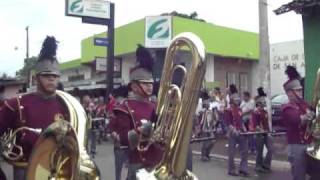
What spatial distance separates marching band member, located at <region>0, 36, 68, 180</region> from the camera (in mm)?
4797

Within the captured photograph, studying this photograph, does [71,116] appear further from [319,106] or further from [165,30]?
[165,30]

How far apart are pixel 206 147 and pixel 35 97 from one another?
28.8 ft

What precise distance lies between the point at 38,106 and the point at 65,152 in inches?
63.7

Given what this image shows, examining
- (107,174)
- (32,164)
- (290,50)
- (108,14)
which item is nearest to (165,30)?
(108,14)

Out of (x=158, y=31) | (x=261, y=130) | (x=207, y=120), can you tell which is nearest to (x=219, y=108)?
(x=207, y=120)

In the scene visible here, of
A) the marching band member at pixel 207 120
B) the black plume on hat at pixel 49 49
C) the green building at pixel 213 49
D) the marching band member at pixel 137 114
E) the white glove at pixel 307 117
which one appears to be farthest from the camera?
the green building at pixel 213 49

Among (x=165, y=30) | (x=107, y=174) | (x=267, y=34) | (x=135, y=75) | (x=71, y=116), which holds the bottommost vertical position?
(x=107, y=174)

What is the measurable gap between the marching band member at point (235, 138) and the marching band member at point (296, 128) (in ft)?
12.6

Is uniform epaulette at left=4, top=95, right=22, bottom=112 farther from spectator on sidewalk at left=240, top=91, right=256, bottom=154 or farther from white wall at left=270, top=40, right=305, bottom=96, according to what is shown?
white wall at left=270, top=40, right=305, bottom=96

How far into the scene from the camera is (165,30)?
24.9 meters

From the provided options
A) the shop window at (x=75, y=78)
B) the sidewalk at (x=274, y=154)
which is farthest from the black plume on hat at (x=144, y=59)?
the shop window at (x=75, y=78)

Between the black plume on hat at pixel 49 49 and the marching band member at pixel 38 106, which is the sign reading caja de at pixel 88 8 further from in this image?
the marching band member at pixel 38 106

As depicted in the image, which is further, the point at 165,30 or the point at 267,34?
the point at 165,30

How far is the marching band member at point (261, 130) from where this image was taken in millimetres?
11344
